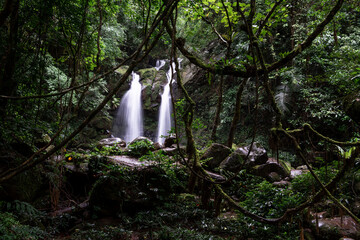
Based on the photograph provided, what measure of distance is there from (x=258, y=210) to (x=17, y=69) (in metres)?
5.32

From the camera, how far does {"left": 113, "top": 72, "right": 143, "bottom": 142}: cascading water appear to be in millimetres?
17797

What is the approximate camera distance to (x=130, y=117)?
705 inches

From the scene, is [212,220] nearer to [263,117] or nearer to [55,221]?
[55,221]

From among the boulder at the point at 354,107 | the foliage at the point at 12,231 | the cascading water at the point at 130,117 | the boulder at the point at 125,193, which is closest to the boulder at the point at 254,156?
the boulder at the point at 354,107

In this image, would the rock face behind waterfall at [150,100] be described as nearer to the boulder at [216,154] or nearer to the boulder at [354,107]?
the boulder at [216,154]

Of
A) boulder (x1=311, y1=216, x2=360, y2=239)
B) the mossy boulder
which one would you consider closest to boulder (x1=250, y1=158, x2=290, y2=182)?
boulder (x1=311, y1=216, x2=360, y2=239)

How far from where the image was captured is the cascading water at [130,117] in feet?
58.4

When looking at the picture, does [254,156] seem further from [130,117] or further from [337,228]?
[130,117]

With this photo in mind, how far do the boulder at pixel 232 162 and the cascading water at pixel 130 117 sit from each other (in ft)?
39.0

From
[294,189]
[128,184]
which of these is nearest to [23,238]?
[128,184]

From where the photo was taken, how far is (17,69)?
11.1 feet

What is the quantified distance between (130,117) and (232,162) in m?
12.5

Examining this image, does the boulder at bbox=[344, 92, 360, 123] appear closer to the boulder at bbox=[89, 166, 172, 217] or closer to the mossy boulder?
the boulder at bbox=[89, 166, 172, 217]

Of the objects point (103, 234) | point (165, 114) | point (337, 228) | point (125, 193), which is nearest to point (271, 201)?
Answer: point (337, 228)
